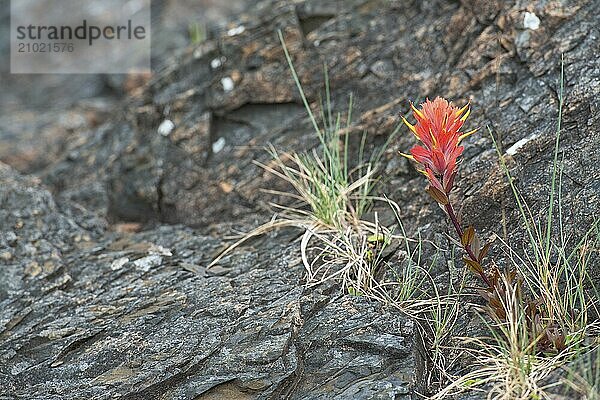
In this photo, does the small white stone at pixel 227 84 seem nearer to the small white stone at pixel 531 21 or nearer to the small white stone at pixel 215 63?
the small white stone at pixel 215 63

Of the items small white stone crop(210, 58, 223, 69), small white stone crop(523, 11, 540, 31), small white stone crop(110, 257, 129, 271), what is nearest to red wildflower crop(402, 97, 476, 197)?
small white stone crop(523, 11, 540, 31)

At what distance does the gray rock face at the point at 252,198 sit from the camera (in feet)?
8.78

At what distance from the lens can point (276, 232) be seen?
3506mm

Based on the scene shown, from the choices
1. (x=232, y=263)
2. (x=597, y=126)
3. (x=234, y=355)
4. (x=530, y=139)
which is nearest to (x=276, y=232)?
(x=232, y=263)

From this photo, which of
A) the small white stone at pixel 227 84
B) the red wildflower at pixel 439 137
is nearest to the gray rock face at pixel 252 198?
the small white stone at pixel 227 84

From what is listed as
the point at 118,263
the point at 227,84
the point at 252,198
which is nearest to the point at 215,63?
the point at 227,84

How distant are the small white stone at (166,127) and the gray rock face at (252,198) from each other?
2cm

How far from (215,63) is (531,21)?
1884mm

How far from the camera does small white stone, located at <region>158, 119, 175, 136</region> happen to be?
172 inches

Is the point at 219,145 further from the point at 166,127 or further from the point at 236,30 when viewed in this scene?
the point at 236,30

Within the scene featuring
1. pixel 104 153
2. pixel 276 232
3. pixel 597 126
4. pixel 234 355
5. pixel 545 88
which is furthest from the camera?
pixel 104 153

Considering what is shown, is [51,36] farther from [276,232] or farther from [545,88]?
[545,88]

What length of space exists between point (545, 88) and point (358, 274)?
1191 millimetres

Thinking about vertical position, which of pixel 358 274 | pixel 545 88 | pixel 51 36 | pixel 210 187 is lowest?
pixel 358 274
